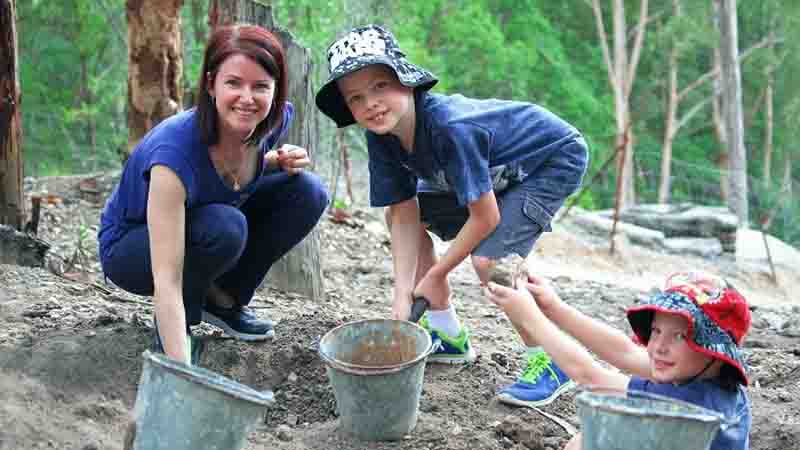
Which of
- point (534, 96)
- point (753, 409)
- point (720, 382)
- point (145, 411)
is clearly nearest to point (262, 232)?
point (145, 411)

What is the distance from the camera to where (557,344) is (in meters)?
2.62

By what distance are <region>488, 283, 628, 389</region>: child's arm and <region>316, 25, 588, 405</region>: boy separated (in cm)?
50

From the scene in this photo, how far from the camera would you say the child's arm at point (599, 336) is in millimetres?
2695

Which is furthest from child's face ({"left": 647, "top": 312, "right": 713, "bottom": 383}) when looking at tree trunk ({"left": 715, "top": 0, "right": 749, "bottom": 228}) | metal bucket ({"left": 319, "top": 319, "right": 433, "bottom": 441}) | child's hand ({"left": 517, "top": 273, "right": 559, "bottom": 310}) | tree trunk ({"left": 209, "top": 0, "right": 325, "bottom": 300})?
tree trunk ({"left": 715, "top": 0, "right": 749, "bottom": 228})

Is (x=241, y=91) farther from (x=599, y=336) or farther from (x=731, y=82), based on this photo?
(x=731, y=82)

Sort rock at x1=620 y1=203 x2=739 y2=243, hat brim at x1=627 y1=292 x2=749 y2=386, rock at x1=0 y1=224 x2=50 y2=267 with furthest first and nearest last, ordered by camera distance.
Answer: rock at x1=620 y1=203 x2=739 y2=243
rock at x1=0 y1=224 x2=50 y2=267
hat brim at x1=627 y1=292 x2=749 y2=386

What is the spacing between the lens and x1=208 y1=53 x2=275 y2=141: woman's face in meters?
2.85

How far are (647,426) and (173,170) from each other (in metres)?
1.64

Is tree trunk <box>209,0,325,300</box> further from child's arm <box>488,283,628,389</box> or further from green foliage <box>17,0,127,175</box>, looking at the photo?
green foliage <box>17,0,127,175</box>

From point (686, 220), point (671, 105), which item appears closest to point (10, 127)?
point (686, 220)

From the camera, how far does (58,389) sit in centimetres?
299

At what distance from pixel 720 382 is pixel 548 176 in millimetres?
1161

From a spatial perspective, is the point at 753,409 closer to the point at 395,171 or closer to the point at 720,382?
the point at 720,382

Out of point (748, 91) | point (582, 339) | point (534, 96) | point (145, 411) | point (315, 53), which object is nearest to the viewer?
point (145, 411)
